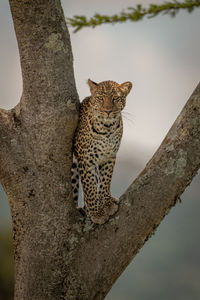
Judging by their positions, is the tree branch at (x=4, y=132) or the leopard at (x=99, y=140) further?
the leopard at (x=99, y=140)

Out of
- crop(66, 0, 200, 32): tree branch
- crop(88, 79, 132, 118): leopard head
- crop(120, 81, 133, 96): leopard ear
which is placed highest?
crop(66, 0, 200, 32): tree branch

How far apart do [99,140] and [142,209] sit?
1128 mm

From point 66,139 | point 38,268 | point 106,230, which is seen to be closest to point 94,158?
point 66,139

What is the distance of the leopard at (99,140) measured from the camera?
5.67 metres

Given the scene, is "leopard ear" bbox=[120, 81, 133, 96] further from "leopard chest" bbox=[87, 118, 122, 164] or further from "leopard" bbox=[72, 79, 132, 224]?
"leopard chest" bbox=[87, 118, 122, 164]

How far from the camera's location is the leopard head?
5.79 metres

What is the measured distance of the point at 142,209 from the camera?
5.09 metres

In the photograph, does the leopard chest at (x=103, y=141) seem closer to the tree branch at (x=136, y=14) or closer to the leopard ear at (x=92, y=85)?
the leopard ear at (x=92, y=85)

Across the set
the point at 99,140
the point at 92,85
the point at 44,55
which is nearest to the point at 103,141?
the point at 99,140

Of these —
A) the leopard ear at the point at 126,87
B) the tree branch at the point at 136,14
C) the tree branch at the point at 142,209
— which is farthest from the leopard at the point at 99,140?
the tree branch at the point at 136,14

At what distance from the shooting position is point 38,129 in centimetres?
528

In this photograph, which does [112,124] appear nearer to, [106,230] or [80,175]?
[80,175]

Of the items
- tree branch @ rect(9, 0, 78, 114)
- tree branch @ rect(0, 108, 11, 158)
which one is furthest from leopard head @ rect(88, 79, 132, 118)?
tree branch @ rect(0, 108, 11, 158)

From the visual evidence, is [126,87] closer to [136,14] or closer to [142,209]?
[142,209]
